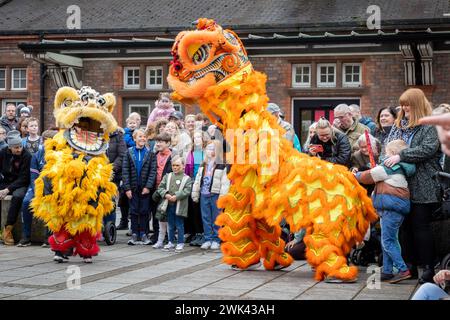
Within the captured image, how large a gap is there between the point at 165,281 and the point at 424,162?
2.85 m

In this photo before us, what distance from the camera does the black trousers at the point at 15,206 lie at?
1185 centimetres

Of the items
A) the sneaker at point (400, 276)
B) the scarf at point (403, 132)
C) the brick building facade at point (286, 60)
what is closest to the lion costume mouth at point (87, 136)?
the scarf at point (403, 132)

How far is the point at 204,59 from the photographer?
8898 mm

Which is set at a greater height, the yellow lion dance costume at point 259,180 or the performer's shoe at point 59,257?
the yellow lion dance costume at point 259,180

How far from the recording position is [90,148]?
988cm

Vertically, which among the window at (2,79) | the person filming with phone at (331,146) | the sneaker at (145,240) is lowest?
the sneaker at (145,240)

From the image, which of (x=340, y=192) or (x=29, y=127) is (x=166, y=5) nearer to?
(x=29, y=127)

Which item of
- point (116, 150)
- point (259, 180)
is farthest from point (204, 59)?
point (116, 150)

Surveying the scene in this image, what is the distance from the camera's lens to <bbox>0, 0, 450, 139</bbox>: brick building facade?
1984 cm

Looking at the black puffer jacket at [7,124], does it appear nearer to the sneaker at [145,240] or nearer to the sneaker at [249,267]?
the sneaker at [145,240]

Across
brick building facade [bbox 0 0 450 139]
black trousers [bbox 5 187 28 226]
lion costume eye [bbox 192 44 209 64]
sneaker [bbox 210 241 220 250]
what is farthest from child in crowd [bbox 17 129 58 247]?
brick building facade [bbox 0 0 450 139]

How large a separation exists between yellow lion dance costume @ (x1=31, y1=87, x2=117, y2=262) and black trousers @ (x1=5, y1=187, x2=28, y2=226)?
86.1 inches

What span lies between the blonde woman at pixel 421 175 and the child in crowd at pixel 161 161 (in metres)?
4.42

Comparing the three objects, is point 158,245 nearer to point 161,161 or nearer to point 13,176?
point 161,161
